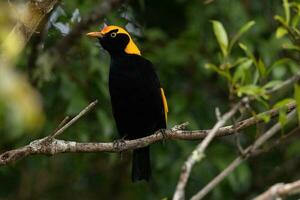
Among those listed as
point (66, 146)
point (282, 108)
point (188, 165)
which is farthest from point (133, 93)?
point (188, 165)

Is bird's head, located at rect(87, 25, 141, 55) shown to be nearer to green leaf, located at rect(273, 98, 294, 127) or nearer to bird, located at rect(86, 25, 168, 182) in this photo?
bird, located at rect(86, 25, 168, 182)

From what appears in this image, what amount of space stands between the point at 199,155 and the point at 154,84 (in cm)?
287

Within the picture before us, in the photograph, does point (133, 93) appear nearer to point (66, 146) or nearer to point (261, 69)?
point (66, 146)

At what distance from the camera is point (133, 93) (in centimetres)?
491

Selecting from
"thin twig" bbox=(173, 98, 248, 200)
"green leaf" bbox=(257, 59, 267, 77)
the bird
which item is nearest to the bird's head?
the bird

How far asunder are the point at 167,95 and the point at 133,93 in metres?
1.29

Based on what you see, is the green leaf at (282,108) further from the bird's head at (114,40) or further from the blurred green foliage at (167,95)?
the bird's head at (114,40)

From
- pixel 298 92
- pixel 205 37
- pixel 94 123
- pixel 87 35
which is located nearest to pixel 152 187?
pixel 94 123

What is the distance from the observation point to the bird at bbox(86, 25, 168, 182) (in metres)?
4.89

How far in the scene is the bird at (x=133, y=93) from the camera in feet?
16.0

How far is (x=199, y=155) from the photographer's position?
205 centimetres

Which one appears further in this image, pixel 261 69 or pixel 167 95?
pixel 167 95

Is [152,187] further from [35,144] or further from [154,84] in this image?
[35,144]

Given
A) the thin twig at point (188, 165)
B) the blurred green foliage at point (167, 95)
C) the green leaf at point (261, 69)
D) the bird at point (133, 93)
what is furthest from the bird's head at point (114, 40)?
the thin twig at point (188, 165)
